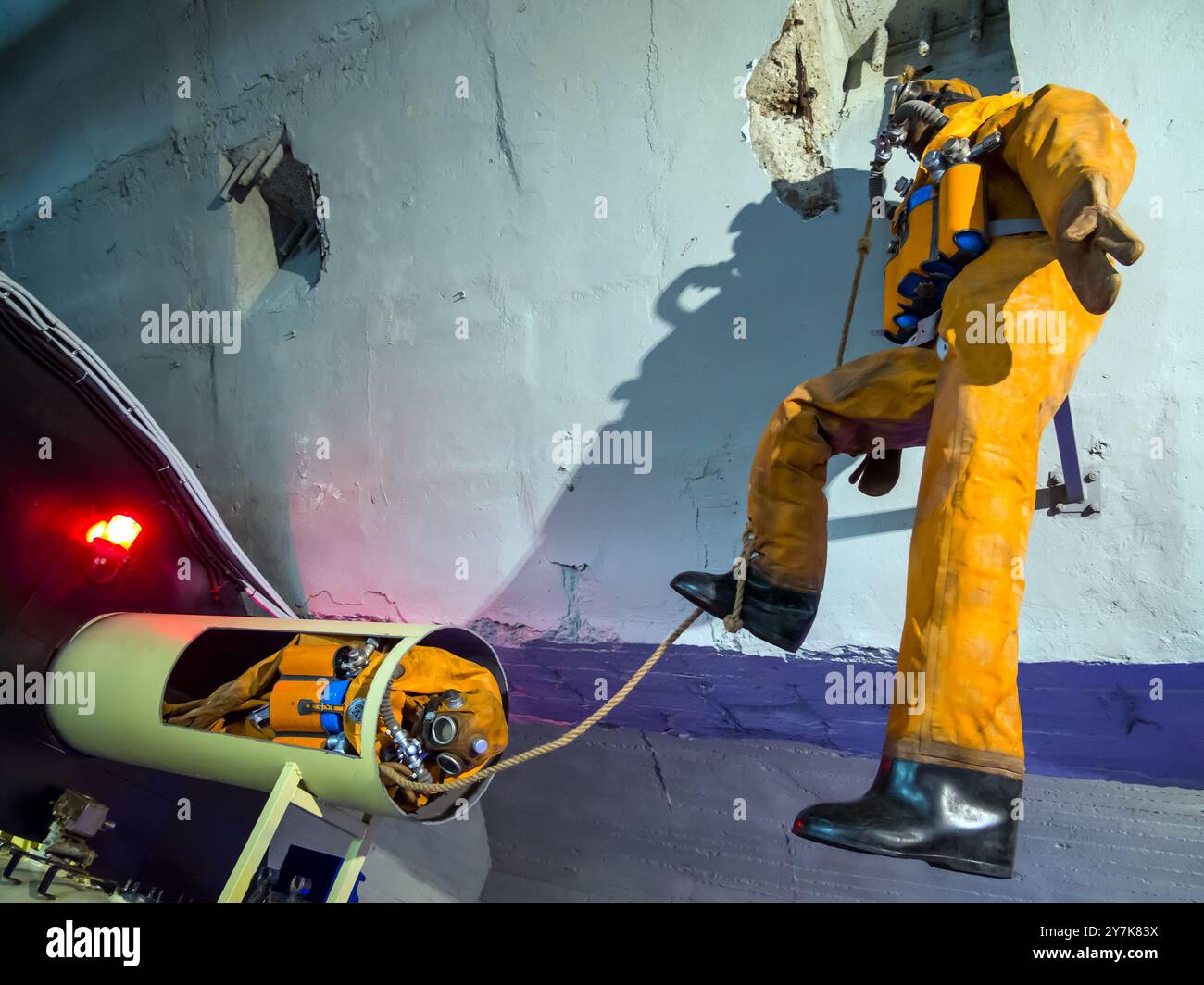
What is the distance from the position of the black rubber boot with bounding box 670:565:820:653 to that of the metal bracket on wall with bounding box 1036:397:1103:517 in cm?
53

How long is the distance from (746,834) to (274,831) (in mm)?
1081

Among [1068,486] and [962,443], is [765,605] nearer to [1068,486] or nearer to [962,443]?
[962,443]

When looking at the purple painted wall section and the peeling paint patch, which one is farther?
the peeling paint patch

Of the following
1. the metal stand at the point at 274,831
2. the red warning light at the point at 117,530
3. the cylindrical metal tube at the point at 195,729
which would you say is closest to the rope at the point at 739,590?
the cylindrical metal tube at the point at 195,729

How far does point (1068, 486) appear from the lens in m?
1.34

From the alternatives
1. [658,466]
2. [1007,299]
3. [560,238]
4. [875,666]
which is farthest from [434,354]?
[1007,299]

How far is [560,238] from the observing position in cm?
221

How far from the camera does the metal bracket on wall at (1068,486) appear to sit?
50.6 inches

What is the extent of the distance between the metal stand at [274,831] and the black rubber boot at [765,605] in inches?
38.5

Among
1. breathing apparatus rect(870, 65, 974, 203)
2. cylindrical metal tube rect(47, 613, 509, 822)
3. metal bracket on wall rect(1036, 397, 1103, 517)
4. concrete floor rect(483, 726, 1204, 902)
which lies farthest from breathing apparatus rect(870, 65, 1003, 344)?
cylindrical metal tube rect(47, 613, 509, 822)

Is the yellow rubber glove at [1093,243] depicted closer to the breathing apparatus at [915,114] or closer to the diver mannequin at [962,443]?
the diver mannequin at [962,443]

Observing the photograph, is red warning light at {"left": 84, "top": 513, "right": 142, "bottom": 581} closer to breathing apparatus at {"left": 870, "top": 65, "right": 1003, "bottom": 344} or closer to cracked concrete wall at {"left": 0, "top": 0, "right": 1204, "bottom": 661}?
cracked concrete wall at {"left": 0, "top": 0, "right": 1204, "bottom": 661}

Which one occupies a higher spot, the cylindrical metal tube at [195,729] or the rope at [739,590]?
the rope at [739,590]

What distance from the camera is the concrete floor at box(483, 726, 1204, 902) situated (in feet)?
4.54
